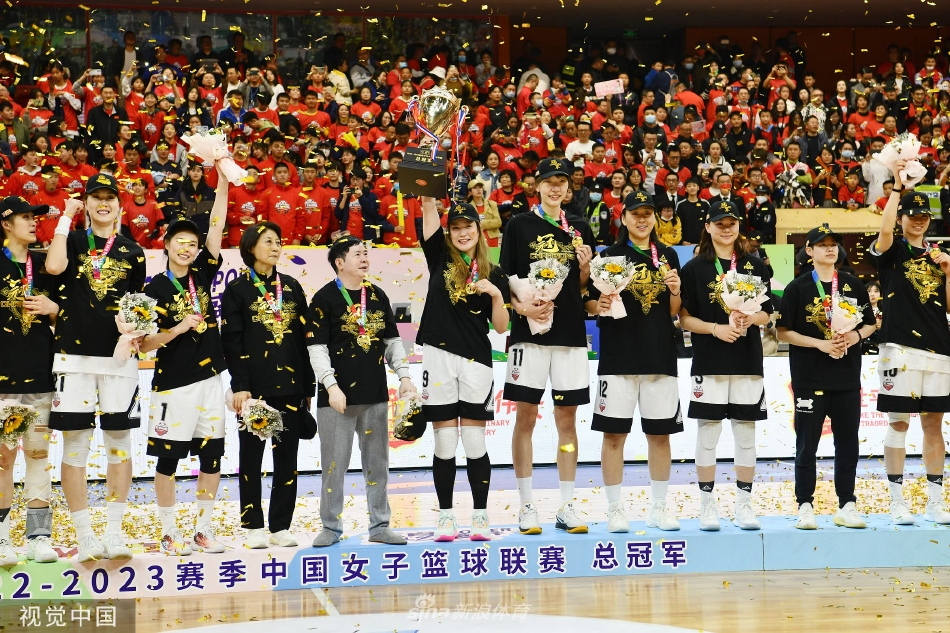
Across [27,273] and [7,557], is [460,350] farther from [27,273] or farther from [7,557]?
[7,557]

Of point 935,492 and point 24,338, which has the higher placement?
point 24,338

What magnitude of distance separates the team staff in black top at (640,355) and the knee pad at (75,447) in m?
3.25

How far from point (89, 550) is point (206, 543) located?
0.70m

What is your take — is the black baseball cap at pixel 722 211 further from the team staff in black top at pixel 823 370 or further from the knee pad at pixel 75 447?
the knee pad at pixel 75 447

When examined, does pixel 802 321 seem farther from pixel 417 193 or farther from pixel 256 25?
pixel 256 25

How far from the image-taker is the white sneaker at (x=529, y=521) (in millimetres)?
7062

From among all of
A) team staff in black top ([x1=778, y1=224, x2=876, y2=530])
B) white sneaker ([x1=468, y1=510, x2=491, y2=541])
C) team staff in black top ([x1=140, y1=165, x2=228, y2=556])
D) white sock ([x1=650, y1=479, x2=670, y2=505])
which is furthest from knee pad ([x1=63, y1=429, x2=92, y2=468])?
team staff in black top ([x1=778, y1=224, x2=876, y2=530])

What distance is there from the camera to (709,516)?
283 inches

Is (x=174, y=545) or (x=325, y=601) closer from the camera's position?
(x=325, y=601)

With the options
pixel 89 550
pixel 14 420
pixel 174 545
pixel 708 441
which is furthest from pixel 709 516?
pixel 14 420

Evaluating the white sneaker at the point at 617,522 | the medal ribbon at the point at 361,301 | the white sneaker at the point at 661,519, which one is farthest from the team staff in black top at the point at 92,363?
the white sneaker at the point at 661,519

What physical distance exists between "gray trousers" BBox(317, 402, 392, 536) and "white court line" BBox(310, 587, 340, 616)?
400 millimetres

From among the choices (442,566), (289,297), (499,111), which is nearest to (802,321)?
(442,566)

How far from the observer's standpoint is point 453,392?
6891mm
